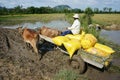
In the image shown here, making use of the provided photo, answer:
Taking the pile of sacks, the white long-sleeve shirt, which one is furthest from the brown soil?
the white long-sleeve shirt

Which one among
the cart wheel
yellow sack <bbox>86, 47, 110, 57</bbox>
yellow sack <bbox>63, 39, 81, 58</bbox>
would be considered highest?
yellow sack <bbox>63, 39, 81, 58</bbox>

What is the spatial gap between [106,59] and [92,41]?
107 centimetres

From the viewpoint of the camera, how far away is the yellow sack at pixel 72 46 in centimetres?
837

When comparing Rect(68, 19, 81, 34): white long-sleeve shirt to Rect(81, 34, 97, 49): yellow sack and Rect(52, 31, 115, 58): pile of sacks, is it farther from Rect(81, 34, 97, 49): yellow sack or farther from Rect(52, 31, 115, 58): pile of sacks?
Rect(81, 34, 97, 49): yellow sack

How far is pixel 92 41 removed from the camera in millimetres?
8711

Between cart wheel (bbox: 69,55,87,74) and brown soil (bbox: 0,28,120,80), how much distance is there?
0.22m

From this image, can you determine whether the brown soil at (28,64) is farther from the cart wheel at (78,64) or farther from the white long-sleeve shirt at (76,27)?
the white long-sleeve shirt at (76,27)

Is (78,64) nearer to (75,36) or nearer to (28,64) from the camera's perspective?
(75,36)

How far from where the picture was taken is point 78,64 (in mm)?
8359

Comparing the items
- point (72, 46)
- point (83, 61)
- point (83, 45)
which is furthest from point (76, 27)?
point (83, 61)

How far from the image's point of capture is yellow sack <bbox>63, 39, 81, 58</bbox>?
8369 mm

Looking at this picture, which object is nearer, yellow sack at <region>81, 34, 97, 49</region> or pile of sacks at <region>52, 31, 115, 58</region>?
pile of sacks at <region>52, 31, 115, 58</region>

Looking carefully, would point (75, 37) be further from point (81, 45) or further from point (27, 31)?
point (27, 31)

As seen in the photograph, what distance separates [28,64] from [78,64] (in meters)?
1.88
